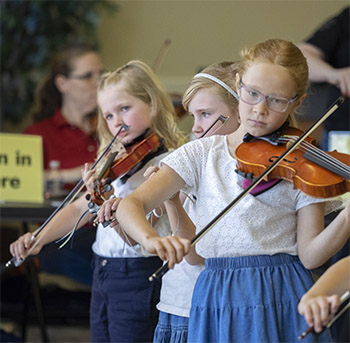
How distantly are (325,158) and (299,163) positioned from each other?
4cm

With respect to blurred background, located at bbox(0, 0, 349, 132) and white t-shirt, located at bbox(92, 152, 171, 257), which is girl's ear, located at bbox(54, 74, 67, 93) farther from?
white t-shirt, located at bbox(92, 152, 171, 257)

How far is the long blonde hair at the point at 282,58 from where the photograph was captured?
3.93 ft

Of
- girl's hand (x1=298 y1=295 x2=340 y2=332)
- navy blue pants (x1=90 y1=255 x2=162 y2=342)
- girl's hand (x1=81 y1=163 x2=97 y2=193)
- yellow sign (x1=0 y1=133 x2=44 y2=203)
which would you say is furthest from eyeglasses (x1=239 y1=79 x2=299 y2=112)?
yellow sign (x1=0 y1=133 x2=44 y2=203)

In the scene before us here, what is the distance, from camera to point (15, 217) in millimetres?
2273

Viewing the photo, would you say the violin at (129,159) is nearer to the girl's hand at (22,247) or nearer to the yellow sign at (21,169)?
the girl's hand at (22,247)

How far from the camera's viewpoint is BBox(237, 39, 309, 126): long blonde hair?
3.93ft

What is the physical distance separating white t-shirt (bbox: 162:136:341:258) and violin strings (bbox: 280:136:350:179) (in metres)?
0.07

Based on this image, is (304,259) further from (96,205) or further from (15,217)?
(15,217)

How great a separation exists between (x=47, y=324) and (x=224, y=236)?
6.56 ft

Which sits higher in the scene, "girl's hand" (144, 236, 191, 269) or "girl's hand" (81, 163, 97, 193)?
"girl's hand" (81, 163, 97, 193)

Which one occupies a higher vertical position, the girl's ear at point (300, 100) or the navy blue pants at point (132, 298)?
the girl's ear at point (300, 100)

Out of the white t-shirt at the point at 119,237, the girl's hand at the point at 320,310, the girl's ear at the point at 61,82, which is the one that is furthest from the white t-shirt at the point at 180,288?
the girl's ear at the point at 61,82

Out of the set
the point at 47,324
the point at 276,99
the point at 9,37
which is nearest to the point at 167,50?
the point at 9,37

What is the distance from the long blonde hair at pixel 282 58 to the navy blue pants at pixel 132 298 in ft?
1.99
